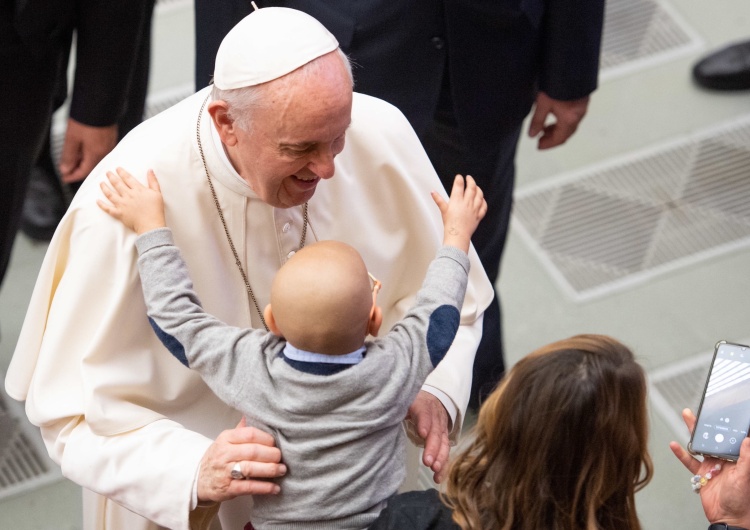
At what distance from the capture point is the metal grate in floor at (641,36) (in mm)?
5180

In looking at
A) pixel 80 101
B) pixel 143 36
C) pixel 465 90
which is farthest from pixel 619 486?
pixel 143 36

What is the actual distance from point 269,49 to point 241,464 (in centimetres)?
75

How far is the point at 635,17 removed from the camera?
534 centimetres

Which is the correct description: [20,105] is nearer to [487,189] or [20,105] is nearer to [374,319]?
[487,189]

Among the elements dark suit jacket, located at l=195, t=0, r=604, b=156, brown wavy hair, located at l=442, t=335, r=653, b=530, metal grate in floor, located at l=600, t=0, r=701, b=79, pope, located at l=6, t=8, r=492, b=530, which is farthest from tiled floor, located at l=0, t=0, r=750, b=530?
brown wavy hair, located at l=442, t=335, r=653, b=530

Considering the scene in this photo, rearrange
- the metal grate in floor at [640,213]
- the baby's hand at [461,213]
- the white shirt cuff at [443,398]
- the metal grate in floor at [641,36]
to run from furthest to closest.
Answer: the metal grate in floor at [641,36] < the metal grate in floor at [640,213] < the white shirt cuff at [443,398] < the baby's hand at [461,213]

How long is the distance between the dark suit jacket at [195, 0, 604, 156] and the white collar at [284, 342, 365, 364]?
1308 mm

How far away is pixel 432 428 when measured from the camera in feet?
8.31

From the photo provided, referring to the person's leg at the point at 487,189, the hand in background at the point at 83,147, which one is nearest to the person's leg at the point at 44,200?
the hand in background at the point at 83,147

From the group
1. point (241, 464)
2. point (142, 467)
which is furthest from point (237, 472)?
point (142, 467)

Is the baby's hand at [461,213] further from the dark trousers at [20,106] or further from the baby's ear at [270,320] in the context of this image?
the dark trousers at [20,106]

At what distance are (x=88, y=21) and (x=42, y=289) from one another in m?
1.14

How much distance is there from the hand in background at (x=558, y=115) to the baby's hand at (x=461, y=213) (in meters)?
1.14

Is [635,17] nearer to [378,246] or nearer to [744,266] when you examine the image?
[744,266]
